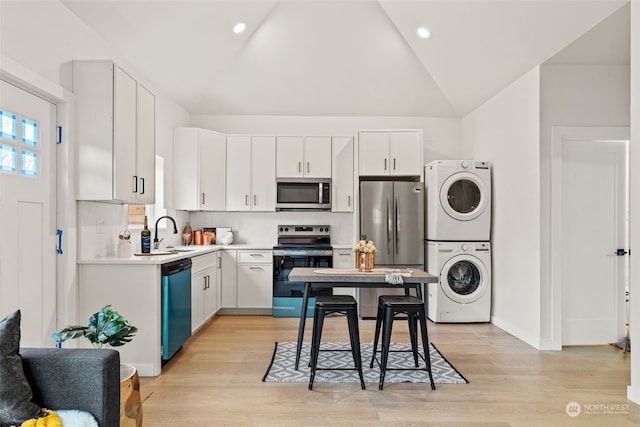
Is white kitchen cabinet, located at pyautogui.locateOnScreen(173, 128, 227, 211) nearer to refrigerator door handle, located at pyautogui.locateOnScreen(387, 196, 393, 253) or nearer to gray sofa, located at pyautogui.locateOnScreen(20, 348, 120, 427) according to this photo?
refrigerator door handle, located at pyautogui.locateOnScreen(387, 196, 393, 253)

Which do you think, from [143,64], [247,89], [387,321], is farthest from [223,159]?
[387,321]

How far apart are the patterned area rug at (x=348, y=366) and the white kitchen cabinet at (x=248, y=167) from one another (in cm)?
224

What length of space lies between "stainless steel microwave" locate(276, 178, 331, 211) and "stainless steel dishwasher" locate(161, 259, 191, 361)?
6.32 ft

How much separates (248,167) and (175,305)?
250 cm

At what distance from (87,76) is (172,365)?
233cm

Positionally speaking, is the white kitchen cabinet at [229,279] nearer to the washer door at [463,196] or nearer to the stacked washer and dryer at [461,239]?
the stacked washer and dryer at [461,239]

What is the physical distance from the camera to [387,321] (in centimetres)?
297

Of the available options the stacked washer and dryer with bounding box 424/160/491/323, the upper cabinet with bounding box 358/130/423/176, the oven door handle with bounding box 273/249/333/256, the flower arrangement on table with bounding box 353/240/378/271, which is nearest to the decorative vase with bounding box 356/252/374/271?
the flower arrangement on table with bounding box 353/240/378/271

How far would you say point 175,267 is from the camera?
3.50 metres

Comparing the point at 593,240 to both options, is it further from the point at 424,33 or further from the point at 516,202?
the point at 424,33

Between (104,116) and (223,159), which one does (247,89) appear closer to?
(223,159)

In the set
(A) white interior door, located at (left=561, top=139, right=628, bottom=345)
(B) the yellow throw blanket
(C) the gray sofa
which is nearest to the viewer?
(B) the yellow throw blanket

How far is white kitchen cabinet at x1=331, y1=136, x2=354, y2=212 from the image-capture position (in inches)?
218

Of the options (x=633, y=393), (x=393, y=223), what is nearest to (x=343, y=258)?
(x=393, y=223)
